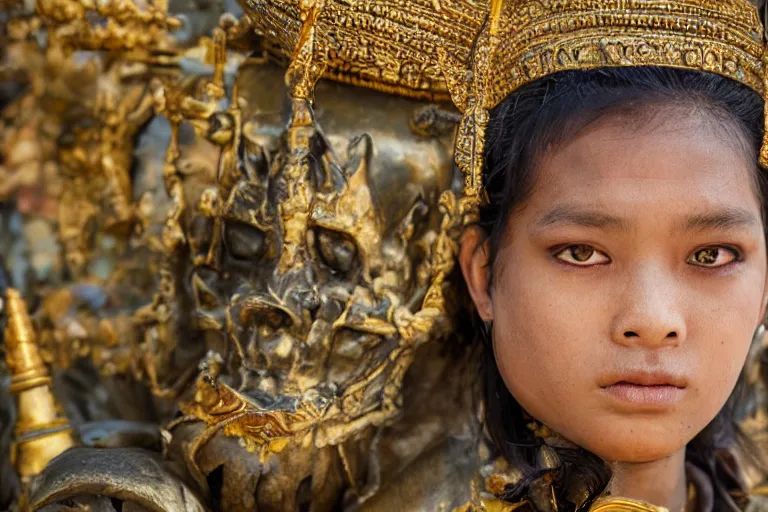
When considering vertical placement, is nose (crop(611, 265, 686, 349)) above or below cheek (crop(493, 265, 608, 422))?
above

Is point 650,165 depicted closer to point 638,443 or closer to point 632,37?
point 632,37

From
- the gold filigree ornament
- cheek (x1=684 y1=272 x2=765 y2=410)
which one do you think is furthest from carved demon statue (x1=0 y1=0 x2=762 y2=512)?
cheek (x1=684 y1=272 x2=765 y2=410)

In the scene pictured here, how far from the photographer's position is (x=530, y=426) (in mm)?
1558

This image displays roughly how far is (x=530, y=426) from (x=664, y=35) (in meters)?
0.56

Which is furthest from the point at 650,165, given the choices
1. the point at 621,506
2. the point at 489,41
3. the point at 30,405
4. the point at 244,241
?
the point at 30,405

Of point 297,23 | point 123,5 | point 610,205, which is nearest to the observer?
point 610,205

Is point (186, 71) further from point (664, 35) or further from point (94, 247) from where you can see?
point (664, 35)

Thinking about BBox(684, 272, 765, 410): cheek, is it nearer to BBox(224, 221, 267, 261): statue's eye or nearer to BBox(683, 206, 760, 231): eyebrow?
BBox(683, 206, 760, 231): eyebrow

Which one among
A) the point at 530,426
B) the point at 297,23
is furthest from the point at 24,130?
the point at 530,426

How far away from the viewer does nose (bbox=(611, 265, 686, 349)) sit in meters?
1.32

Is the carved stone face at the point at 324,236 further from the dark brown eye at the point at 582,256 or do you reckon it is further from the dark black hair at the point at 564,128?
the dark brown eye at the point at 582,256

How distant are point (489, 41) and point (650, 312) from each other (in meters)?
0.42

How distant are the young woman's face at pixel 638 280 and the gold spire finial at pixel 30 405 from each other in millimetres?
747

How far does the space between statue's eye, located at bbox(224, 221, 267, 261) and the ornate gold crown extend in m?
0.26
